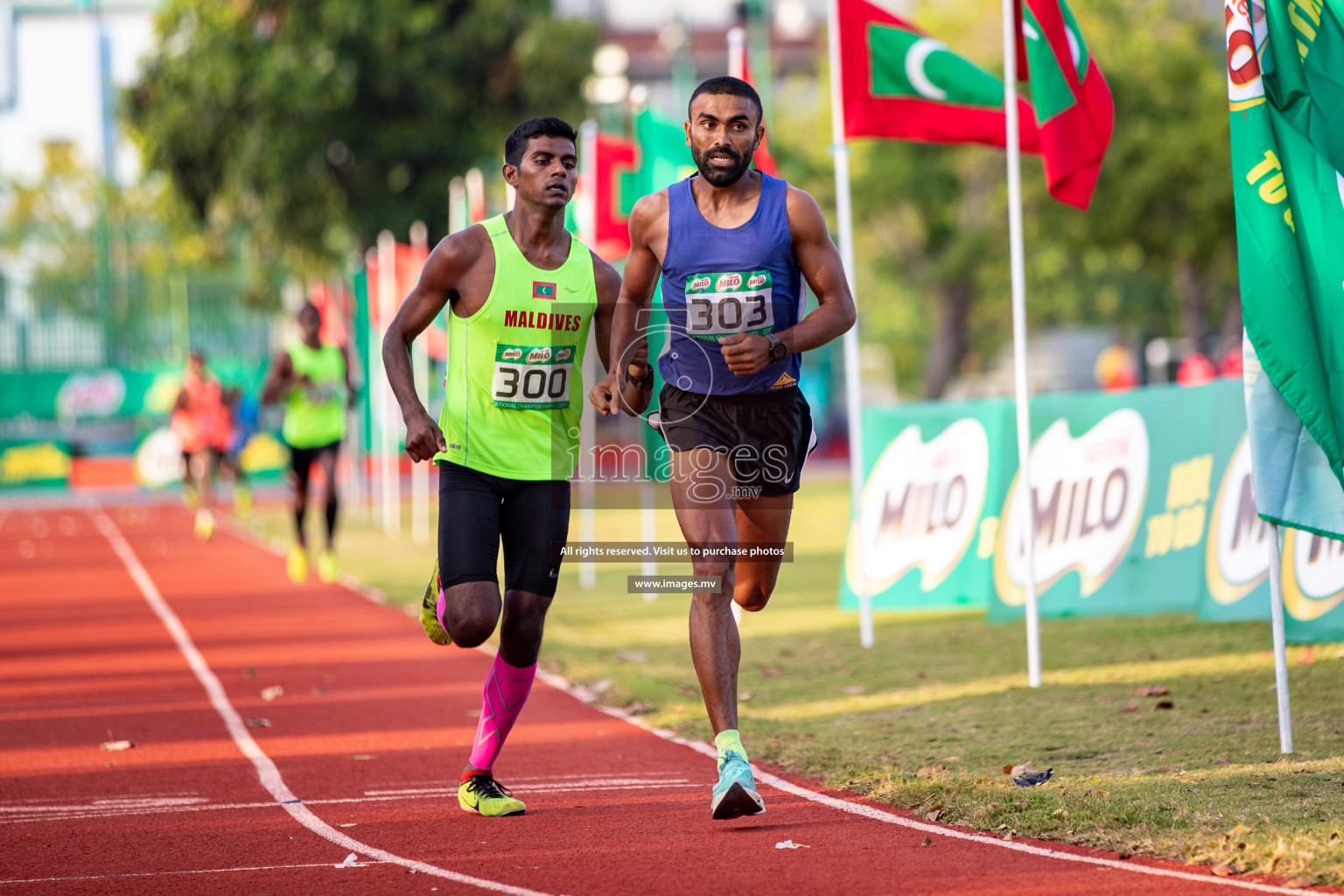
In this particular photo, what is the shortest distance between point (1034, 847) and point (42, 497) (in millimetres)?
31677

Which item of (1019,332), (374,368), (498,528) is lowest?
(498,528)

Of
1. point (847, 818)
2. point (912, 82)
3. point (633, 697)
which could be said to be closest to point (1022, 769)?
point (847, 818)

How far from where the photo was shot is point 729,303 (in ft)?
18.1

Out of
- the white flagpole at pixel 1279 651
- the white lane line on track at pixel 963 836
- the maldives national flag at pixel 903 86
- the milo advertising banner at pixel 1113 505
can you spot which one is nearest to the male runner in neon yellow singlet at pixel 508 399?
the white lane line on track at pixel 963 836

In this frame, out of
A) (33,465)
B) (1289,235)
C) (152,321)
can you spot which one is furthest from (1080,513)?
(152,321)

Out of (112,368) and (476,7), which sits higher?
(476,7)

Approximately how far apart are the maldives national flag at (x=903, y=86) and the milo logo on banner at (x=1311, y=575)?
10.0 feet

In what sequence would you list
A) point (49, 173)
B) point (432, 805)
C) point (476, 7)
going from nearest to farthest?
point (432, 805)
point (476, 7)
point (49, 173)

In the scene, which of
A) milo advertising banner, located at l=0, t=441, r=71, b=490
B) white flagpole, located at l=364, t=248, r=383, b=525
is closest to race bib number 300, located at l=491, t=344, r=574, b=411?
white flagpole, located at l=364, t=248, r=383, b=525

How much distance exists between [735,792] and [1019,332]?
3.89 meters

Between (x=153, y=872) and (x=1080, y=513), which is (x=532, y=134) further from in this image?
(x=1080, y=513)

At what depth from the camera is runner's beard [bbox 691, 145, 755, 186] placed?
548 centimetres

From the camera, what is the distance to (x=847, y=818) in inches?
220

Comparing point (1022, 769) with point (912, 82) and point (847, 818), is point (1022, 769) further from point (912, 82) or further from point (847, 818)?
point (912, 82)
